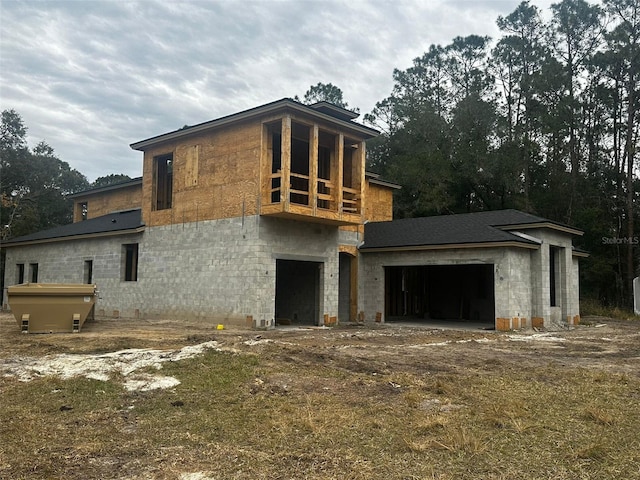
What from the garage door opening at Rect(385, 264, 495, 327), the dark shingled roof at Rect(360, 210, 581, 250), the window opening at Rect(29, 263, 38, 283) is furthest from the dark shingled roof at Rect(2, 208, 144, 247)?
the garage door opening at Rect(385, 264, 495, 327)

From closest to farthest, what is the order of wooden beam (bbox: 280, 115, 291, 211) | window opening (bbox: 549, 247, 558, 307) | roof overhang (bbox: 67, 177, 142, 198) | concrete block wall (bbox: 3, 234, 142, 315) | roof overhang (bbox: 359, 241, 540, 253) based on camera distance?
wooden beam (bbox: 280, 115, 291, 211) < roof overhang (bbox: 359, 241, 540, 253) < window opening (bbox: 549, 247, 558, 307) < concrete block wall (bbox: 3, 234, 142, 315) < roof overhang (bbox: 67, 177, 142, 198)

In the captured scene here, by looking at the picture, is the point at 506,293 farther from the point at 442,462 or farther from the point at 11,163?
the point at 11,163

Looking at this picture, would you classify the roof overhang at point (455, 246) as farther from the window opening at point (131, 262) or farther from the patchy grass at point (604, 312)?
the patchy grass at point (604, 312)

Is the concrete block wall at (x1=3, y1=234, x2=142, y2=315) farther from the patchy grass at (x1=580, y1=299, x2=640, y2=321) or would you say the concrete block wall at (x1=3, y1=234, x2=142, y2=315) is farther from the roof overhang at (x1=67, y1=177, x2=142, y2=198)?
the patchy grass at (x1=580, y1=299, x2=640, y2=321)

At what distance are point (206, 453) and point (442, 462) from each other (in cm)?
217

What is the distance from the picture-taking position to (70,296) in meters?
14.4

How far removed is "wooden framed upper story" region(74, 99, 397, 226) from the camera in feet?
56.4

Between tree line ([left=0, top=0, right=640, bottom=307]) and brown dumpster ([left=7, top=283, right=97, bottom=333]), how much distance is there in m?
23.6


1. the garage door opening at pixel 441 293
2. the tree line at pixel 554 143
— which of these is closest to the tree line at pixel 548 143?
the tree line at pixel 554 143

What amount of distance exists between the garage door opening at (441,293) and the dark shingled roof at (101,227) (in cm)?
1138

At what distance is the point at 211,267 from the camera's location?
18547mm

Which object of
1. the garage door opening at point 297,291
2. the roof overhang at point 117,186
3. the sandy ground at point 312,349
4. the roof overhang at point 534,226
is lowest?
the sandy ground at point 312,349

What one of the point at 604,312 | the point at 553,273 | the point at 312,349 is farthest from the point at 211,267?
the point at 604,312

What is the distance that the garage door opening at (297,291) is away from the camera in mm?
20703
